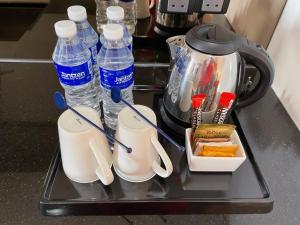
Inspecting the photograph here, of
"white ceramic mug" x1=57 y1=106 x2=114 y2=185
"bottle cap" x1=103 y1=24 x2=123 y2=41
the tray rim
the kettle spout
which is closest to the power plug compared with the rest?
the kettle spout

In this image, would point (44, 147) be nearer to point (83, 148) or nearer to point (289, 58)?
point (83, 148)

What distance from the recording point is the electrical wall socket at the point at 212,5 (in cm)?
78

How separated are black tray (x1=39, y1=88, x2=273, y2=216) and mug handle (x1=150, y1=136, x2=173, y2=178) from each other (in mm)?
36

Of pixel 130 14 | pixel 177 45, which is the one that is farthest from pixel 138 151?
pixel 130 14

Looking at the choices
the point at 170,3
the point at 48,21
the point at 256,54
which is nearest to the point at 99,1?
the point at 48,21

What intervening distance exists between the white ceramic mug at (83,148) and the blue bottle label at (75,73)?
0.08m

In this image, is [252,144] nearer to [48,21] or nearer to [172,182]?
[172,182]

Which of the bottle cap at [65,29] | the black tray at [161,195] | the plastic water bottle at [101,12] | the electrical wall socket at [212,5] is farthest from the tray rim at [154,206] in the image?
the plastic water bottle at [101,12]

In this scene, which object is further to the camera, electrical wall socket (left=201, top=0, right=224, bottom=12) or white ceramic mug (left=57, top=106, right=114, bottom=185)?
electrical wall socket (left=201, top=0, right=224, bottom=12)

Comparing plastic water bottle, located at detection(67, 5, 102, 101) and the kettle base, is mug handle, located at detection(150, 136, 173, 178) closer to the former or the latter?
the kettle base

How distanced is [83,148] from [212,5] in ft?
1.73

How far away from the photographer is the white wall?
75 cm

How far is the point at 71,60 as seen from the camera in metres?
0.60

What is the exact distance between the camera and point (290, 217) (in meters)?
0.56
